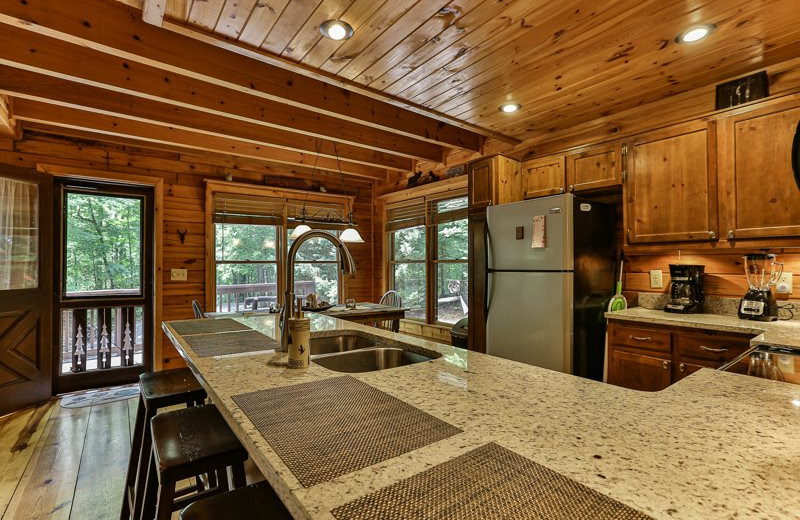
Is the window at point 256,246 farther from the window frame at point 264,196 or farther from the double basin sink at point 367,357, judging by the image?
the double basin sink at point 367,357

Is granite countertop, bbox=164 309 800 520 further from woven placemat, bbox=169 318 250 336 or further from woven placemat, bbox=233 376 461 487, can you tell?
woven placemat, bbox=169 318 250 336

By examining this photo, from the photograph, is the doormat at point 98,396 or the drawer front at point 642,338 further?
the doormat at point 98,396

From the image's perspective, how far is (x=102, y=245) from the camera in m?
3.98

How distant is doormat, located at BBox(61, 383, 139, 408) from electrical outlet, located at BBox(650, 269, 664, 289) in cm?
474

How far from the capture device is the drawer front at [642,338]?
2336mm

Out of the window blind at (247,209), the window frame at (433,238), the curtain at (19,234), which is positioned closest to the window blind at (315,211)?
the window blind at (247,209)

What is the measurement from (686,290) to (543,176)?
1.38 m

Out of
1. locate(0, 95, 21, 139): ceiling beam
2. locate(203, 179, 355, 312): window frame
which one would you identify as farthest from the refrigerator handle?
locate(0, 95, 21, 139): ceiling beam

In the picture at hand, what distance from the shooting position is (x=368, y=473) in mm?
604

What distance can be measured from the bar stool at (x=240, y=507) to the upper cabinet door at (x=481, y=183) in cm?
288

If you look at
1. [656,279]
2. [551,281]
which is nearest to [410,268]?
[551,281]

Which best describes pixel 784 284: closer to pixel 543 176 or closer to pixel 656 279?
pixel 656 279

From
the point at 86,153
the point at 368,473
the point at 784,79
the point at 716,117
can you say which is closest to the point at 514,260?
the point at 716,117

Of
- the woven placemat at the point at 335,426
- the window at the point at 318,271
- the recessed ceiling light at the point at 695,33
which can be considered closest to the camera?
the woven placemat at the point at 335,426
